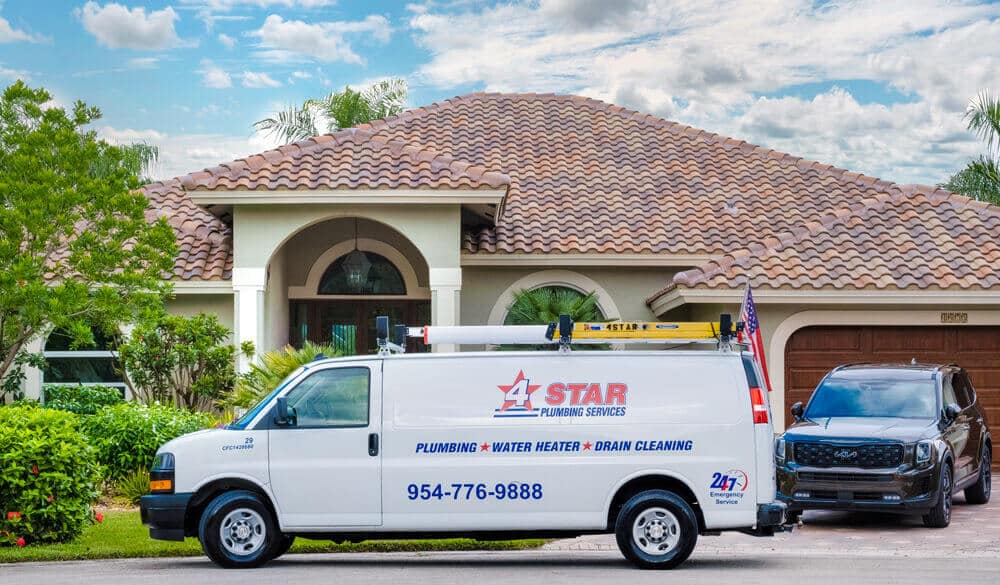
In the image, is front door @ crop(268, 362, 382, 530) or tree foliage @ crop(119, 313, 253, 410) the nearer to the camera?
front door @ crop(268, 362, 382, 530)

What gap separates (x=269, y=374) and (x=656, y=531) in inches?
327

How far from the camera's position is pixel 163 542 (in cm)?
1302

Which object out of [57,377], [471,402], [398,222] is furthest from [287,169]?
[471,402]

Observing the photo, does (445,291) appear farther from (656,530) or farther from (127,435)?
(656,530)

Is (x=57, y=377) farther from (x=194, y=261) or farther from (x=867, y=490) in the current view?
(x=867, y=490)

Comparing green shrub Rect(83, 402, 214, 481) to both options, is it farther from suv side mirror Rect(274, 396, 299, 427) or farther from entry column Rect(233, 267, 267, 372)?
suv side mirror Rect(274, 396, 299, 427)

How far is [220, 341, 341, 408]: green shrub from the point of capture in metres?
17.8

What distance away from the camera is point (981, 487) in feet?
A: 55.6

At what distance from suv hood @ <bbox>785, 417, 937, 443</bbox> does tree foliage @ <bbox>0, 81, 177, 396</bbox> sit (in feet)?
29.6

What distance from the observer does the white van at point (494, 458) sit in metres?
11.2

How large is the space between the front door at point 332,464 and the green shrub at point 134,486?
5.80 m

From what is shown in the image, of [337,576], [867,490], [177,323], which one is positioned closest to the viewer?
[337,576]

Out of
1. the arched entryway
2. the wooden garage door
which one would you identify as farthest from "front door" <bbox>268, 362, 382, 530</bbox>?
the arched entryway

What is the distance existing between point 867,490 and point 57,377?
14931 millimetres
